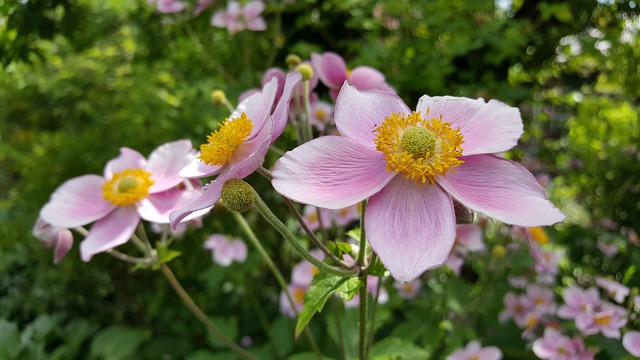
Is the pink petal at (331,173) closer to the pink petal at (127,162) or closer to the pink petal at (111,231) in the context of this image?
the pink petal at (111,231)

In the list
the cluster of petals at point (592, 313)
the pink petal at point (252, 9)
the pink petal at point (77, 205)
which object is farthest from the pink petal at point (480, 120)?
the pink petal at point (252, 9)

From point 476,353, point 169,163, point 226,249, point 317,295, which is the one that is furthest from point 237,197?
point 226,249

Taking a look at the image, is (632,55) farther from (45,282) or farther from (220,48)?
→ (45,282)

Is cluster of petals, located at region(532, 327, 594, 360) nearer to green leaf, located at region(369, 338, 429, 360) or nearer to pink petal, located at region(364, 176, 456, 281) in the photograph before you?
green leaf, located at region(369, 338, 429, 360)

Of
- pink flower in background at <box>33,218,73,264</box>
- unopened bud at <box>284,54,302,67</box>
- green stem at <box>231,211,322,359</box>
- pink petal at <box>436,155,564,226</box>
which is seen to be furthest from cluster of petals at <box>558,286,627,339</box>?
pink flower in background at <box>33,218,73,264</box>

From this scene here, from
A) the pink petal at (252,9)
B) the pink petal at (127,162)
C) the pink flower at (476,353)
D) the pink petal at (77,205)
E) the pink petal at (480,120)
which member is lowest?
the pink flower at (476,353)

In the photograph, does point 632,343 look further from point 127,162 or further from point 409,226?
point 127,162
